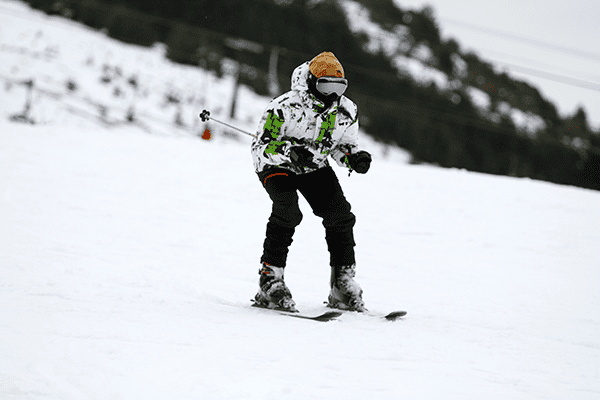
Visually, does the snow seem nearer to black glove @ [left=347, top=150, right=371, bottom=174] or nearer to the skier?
the skier

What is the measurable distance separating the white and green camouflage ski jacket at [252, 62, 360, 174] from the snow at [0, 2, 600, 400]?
94cm

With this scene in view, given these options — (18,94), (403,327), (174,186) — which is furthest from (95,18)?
Answer: (403,327)

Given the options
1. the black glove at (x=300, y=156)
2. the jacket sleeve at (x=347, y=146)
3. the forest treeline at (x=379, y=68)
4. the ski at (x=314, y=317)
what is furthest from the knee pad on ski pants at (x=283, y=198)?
the forest treeline at (x=379, y=68)

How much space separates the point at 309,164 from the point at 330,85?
1.65 ft

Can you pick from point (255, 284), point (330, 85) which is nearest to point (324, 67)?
point (330, 85)

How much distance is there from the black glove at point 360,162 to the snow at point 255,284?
894 mm

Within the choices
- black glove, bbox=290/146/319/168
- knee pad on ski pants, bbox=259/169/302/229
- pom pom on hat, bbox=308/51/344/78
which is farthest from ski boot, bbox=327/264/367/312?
pom pom on hat, bbox=308/51/344/78

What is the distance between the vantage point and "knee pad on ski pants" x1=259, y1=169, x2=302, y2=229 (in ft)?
10.3

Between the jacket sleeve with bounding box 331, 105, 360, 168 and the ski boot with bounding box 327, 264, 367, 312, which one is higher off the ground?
the jacket sleeve with bounding box 331, 105, 360, 168

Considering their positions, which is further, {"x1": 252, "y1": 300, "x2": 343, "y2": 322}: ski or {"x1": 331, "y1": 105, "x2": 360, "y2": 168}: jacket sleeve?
{"x1": 331, "y1": 105, "x2": 360, "y2": 168}: jacket sleeve

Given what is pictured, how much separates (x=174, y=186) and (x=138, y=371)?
5.67m

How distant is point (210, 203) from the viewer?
6.85m

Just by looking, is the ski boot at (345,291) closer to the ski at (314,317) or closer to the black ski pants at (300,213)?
the black ski pants at (300,213)

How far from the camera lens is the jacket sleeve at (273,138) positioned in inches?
124
